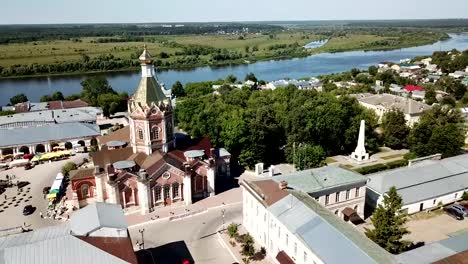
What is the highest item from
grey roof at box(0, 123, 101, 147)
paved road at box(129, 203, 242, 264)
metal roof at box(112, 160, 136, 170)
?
metal roof at box(112, 160, 136, 170)

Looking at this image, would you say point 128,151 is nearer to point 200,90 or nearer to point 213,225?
point 213,225

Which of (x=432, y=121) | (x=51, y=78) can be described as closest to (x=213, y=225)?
(x=432, y=121)

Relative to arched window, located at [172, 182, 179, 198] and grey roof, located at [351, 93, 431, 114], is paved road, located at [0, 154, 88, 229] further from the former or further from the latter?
grey roof, located at [351, 93, 431, 114]

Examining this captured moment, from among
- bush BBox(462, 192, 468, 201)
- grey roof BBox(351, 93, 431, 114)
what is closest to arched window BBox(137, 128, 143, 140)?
bush BBox(462, 192, 468, 201)

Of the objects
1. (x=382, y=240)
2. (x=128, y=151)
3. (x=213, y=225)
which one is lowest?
(x=213, y=225)

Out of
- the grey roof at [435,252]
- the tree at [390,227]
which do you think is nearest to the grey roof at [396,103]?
the tree at [390,227]

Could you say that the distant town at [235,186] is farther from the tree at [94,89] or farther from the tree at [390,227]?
the tree at [94,89]

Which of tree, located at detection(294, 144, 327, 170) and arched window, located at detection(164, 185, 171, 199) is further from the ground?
tree, located at detection(294, 144, 327, 170)
